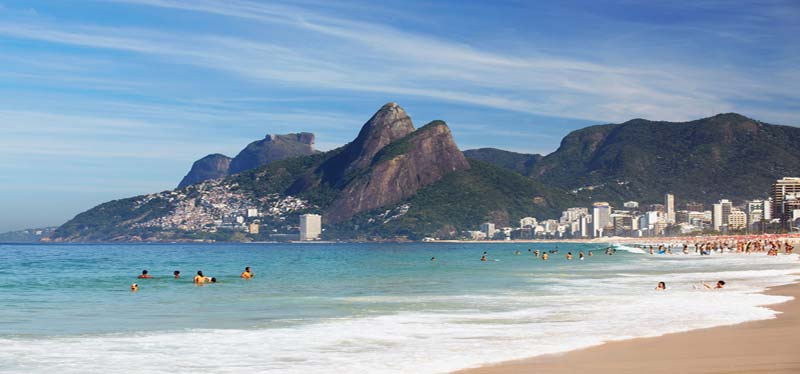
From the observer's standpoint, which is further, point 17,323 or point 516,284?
point 516,284

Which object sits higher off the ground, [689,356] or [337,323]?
[689,356]

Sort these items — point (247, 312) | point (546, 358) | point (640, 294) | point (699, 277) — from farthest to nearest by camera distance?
1. point (699, 277)
2. point (640, 294)
3. point (247, 312)
4. point (546, 358)

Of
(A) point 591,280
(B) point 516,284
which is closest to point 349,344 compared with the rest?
(B) point 516,284

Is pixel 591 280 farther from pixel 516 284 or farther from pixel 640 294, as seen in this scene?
pixel 640 294

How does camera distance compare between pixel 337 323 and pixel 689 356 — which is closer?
pixel 689 356

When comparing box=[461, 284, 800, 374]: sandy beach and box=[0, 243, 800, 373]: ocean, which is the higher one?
box=[461, 284, 800, 374]: sandy beach

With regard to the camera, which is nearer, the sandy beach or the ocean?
the sandy beach

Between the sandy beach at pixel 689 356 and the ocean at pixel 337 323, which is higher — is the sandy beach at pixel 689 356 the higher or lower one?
the higher one

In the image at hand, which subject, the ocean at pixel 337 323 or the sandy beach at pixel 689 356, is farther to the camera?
the ocean at pixel 337 323
